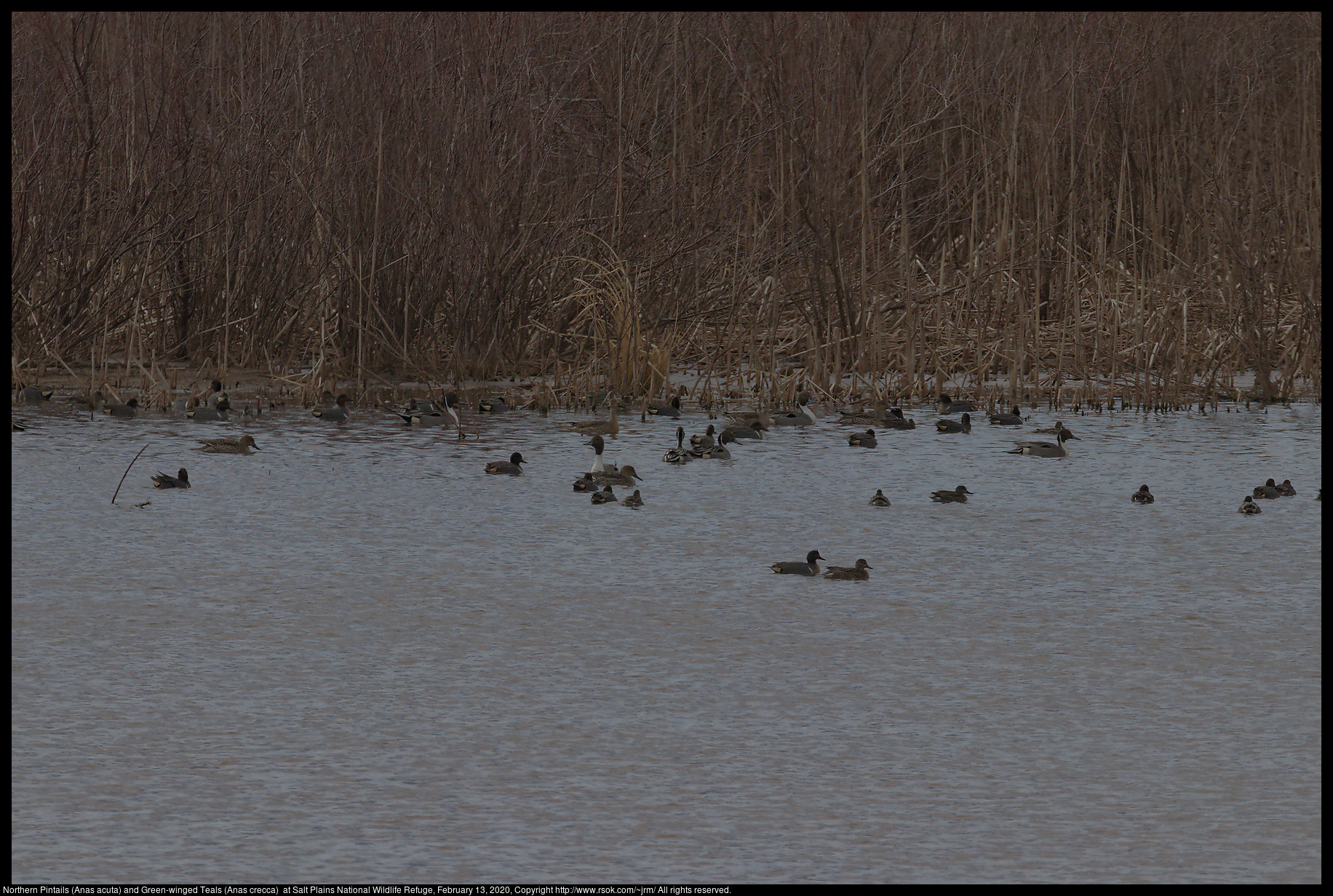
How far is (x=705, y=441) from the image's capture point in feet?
35.2

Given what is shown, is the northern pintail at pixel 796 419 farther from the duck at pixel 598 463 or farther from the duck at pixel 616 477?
the duck at pixel 616 477

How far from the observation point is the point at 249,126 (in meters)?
14.0

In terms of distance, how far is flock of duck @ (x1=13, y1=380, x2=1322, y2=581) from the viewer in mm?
8969

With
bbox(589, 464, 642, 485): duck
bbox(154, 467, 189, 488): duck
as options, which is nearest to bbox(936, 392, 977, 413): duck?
bbox(589, 464, 642, 485): duck

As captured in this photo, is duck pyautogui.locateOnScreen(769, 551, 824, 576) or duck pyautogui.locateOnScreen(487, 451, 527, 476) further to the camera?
duck pyautogui.locateOnScreen(487, 451, 527, 476)

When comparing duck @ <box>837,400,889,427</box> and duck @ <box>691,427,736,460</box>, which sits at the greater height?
duck @ <box>837,400,889,427</box>

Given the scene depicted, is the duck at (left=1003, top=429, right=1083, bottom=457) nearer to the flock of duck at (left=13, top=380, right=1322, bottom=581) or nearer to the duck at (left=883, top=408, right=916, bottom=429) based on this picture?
the flock of duck at (left=13, top=380, right=1322, bottom=581)

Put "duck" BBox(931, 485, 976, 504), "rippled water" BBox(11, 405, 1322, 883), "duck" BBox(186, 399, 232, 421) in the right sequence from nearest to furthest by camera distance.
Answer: "rippled water" BBox(11, 405, 1322, 883) < "duck" BBox(931, 485, 976, 504) < "duck" BBox(186, 399, 232, 421)

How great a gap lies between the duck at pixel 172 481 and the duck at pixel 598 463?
6.50 ft

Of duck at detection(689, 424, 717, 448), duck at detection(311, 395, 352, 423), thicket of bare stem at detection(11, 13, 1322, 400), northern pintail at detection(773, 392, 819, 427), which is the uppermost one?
thicket of bare stem at detection(11, 13, 1322, 400)

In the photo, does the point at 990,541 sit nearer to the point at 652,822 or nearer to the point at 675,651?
the point at 675,651

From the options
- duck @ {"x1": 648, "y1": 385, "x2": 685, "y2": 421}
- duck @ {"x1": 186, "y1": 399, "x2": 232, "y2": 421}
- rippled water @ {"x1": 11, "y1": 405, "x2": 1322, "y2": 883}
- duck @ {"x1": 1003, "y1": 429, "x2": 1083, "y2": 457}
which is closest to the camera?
rippled water @ {"x1": 11, "y1": 405, "x2": 1322, "y2": 883}

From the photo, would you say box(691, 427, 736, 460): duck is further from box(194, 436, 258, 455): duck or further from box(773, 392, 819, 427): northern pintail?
box(194, 436, 258, 455): duck

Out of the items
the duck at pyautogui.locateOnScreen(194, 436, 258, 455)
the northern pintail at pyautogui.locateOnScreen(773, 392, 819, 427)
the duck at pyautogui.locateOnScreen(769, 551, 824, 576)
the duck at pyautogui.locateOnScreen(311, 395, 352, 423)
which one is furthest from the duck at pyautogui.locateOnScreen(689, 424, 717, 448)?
the duck at pyautogui.locateOnScreen(769, 551, 824, 576)
